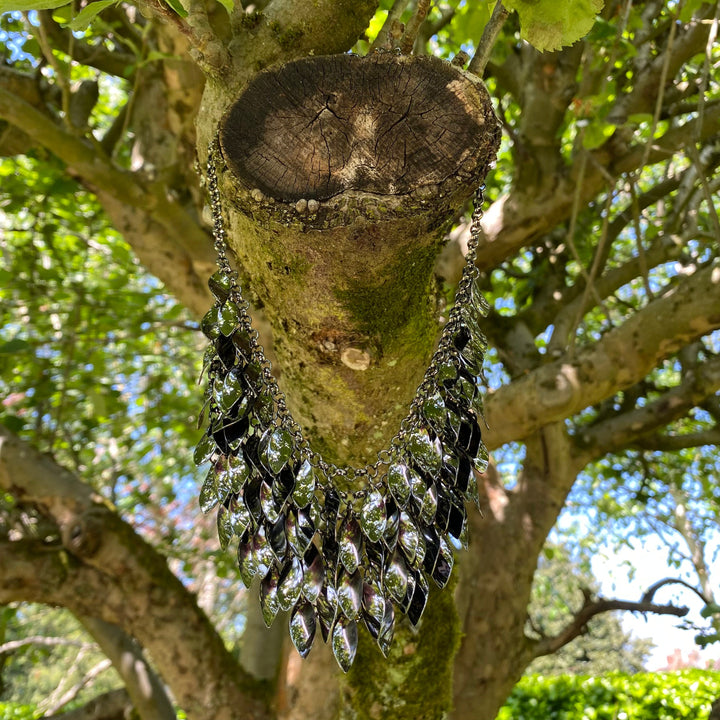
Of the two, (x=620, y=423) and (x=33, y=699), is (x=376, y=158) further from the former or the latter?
(x=33, y=699)

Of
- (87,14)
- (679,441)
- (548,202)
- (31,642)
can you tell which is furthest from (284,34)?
(31,642)

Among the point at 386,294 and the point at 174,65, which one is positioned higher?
the point at 174,65

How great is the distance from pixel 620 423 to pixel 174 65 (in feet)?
8.10

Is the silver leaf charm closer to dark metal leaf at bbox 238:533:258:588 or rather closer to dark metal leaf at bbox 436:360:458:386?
dark metal leaf at bbox 238:533:258:588

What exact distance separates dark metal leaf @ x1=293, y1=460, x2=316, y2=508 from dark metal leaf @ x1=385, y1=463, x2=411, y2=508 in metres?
0.16

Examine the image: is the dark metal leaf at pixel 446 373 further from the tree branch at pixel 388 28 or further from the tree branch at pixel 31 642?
the tree branch at pixel 31 642

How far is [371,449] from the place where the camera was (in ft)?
5.24

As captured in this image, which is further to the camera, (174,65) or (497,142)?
(174,65)

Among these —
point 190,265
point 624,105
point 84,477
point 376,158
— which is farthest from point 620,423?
point 84,477

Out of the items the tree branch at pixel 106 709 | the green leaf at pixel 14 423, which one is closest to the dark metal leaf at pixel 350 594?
the green leaf at pixel 14 423

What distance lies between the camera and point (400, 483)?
1.47 m

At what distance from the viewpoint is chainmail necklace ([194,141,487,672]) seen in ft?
4.79

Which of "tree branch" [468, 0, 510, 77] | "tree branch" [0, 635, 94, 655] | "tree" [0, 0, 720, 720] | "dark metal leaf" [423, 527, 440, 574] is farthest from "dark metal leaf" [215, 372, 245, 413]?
"tree branch" [0, 635, 94, 655]

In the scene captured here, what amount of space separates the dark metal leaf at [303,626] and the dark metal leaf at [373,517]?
198 mm
